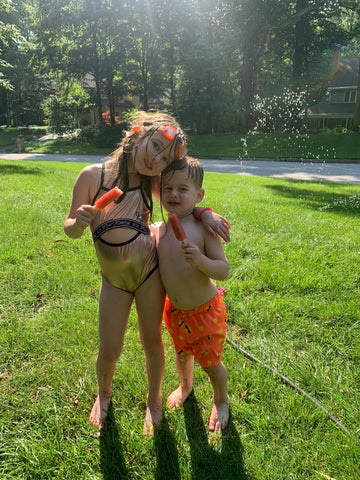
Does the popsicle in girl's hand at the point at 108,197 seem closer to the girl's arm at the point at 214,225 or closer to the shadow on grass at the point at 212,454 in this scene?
the girl's arm at the point at 214,225

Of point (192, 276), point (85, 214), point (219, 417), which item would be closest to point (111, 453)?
point (219, 417)

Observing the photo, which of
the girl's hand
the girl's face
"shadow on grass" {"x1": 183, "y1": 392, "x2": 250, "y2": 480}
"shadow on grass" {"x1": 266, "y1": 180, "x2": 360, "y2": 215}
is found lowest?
"shadow on grass" {"x1": 183, "y1": 392, "x2": 250, "y2": 480}

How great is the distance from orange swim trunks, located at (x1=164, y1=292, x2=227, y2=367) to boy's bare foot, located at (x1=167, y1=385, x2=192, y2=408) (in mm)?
357

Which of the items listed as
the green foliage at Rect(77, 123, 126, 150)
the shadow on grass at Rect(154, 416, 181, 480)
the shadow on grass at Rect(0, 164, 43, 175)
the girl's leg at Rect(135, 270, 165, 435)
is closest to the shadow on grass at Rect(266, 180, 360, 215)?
the girl's leg at Rect(135, 270, 165, 435)

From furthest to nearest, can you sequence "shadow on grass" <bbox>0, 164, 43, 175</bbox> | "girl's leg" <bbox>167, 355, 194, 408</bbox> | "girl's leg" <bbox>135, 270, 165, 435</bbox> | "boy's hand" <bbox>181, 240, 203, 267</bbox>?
1. "shadow on grass" <bbox>0, 164, 43, 175</bbox>
2. "girl's leg" <bbox>167, 355, 194, 408</bbox>
3. "girl's leg" <bbox>135, 270, 165, 435</bbox>
4. "boy's hand" <bbox>181, 240, 203, 267</bbox>

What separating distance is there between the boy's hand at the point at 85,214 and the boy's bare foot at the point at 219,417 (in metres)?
1.28

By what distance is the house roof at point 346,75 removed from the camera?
35253 millimetres

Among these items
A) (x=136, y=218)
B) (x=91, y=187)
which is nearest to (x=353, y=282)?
(x=136, y=218)

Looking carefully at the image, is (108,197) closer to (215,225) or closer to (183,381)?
(215,225)

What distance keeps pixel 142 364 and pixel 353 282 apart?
7.27 feet

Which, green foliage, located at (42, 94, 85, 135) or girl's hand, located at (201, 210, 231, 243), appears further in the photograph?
green foliage, located at (42, 94, 85, 135)

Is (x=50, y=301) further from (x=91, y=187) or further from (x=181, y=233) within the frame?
(x=181, y=233)

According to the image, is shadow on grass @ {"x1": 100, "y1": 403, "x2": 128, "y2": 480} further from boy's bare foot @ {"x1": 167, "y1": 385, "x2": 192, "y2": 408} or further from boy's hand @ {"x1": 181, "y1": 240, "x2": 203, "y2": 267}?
boy's hand @ {"x1": 181, "y1": 240, "x2": 203, "y2": 267}

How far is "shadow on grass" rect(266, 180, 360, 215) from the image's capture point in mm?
6527
